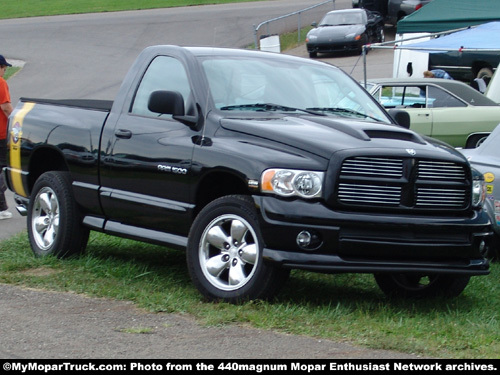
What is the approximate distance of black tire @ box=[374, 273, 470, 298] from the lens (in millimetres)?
7113

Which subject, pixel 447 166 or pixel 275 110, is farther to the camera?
pixel 275 110

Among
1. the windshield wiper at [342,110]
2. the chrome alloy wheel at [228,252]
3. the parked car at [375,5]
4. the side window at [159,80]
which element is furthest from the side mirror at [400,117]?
the parked car at [375,5]

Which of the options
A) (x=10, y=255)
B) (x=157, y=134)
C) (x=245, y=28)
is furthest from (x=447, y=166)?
(x=245, y=28)

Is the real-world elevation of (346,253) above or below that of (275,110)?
below

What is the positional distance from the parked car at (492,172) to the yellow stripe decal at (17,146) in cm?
418

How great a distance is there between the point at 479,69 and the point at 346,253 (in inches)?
715

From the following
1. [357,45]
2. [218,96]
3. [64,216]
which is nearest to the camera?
[218,96]

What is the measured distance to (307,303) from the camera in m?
6.60

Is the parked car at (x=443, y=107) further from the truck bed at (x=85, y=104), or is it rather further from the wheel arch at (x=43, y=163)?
the wheel arch at (x=43, y=163)

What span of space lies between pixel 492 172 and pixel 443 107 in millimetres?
8316

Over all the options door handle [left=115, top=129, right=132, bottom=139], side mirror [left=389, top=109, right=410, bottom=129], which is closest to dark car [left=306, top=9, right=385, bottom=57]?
side mirror [left=389, top=109, right=410, bottom=129]

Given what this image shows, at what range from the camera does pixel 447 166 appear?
6523 mm

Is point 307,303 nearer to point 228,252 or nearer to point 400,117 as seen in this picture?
point 228,252

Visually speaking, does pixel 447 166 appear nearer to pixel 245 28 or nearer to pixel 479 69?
pixel 479 69
